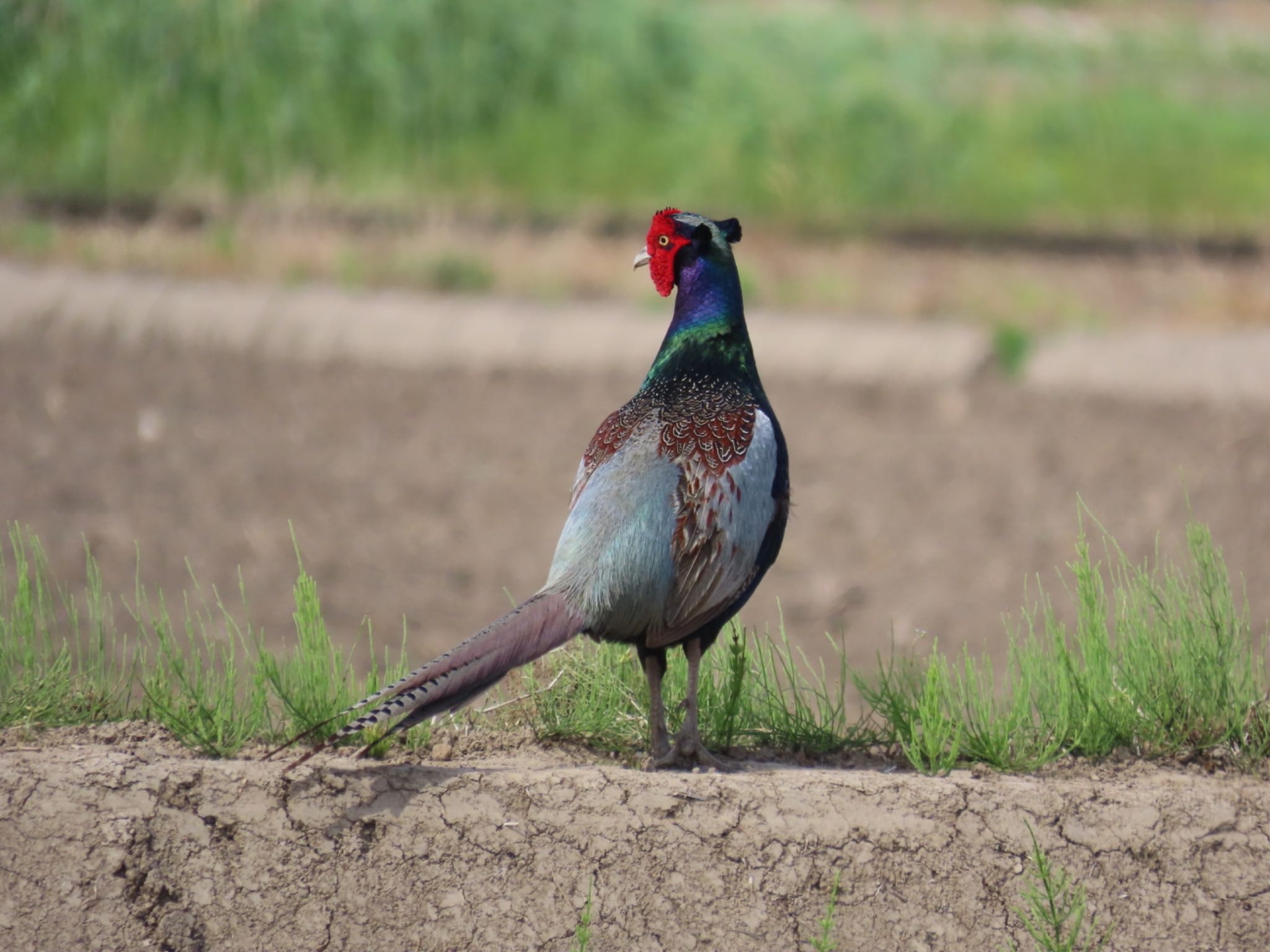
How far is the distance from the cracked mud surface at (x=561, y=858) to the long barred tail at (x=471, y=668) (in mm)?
331

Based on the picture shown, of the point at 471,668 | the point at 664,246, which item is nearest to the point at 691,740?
the point at 471,668

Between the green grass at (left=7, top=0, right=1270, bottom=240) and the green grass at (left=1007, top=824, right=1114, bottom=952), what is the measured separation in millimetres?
9773

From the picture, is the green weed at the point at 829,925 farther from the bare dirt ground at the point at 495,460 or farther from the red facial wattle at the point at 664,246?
the bare dirt ground at the point at 495,460

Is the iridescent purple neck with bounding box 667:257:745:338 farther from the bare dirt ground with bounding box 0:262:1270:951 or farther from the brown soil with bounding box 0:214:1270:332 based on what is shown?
the brown soil with bounding box 0:214:1270:332

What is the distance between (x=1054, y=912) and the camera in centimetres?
353

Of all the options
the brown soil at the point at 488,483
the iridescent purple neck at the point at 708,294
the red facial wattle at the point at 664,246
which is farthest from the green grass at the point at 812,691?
the brown soil at the point at 488,483

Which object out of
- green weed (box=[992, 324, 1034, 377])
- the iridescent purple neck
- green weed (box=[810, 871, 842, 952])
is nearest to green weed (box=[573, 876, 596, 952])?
green weed (box=[810, 871, 842, 952])

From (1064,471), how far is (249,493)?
16.1 feet

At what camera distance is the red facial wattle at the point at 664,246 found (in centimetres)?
364

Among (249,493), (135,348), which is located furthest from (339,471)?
(135,348)

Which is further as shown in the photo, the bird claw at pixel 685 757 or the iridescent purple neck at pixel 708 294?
the bird claw at pixel 685 757

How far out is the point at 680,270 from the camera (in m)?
3.70

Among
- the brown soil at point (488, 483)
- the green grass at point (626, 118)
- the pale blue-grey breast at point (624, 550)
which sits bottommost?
the brown soil at point (488, 483)

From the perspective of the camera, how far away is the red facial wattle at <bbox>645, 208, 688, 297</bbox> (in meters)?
3.64
